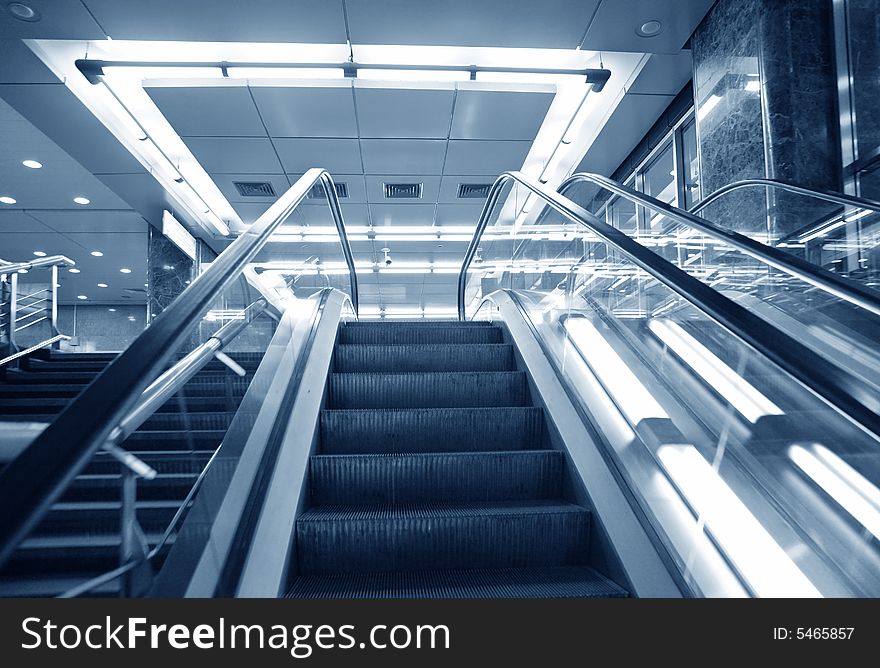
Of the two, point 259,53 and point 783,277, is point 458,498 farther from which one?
point 259,53

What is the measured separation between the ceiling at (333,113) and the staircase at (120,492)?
8.70ft

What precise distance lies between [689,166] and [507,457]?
19.3 feet

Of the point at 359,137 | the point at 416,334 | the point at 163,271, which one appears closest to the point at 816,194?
the point at 416,334

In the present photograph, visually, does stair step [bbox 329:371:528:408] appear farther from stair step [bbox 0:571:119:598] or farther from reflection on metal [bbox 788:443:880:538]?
stair step [bbox 0:571:119:598]

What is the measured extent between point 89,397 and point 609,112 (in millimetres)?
6904

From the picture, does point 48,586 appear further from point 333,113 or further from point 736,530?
point 333,113

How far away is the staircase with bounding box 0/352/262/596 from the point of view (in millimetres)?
1021

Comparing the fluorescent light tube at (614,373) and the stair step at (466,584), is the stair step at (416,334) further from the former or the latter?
the stair step at (466,584)

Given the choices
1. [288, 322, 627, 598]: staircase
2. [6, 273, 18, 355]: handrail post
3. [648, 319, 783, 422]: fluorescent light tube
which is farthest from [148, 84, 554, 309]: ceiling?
[648, 319, 783, 422]: fluorescent light tube

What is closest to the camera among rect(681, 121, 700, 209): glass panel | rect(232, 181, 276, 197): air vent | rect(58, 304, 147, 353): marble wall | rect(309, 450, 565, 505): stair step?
rect(309, 450, 565, 505): stair step

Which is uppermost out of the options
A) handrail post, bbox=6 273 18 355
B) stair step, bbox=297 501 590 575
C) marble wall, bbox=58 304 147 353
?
marble wall, bbox=58 304 147 353

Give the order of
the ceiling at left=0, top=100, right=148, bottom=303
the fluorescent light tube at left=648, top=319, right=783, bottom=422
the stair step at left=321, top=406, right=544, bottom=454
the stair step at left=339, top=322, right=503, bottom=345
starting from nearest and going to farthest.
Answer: the fluorescent light tube at left=648, top=319, right=783, bottom=422, the stair step at left=321, top=406, right=544, bottom=454, the stair step at left=339, top=322, right=503, bottom=345, the ceiling at left=0, top=100, right=148, bottom=303

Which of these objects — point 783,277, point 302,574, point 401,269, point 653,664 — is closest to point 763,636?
point 653,664

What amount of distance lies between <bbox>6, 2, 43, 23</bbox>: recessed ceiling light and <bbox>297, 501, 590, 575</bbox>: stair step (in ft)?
16.4
